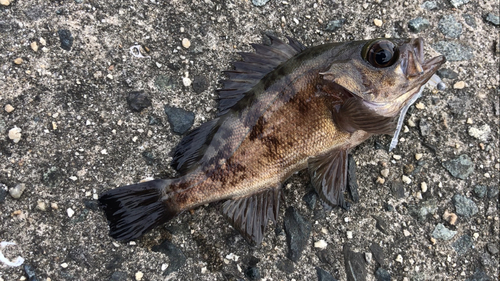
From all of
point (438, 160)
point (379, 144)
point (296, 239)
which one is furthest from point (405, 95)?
point (296, 239)

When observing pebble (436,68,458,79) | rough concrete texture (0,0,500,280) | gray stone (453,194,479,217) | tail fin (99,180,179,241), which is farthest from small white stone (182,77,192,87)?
gray stone (453,194,479,217)

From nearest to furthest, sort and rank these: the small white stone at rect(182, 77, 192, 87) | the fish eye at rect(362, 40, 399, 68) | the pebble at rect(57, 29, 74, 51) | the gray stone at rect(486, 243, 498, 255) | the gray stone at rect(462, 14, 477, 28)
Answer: the fish eye at rect(362, 40, 399, 68) < the pebble at rect(57, 29, 74, 51) < the small white stone at rect(182, 77, 192, 87) < the gray stone at rect(486, 243, 498, 255) < the gray stone at rect(462, 14, 477, 28)

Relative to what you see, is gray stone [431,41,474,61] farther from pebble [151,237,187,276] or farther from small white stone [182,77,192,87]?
pebble [151,237,187,276]

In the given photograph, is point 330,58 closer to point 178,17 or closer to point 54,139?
point 178,17

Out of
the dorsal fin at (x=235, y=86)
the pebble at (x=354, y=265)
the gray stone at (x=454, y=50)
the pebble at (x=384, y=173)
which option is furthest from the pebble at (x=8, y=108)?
the gray stone at (x=454, y=50)

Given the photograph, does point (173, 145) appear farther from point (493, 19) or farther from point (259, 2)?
point (493, 19)

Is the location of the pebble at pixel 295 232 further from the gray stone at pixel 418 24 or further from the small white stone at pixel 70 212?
the gray stone at pixel 418 24
